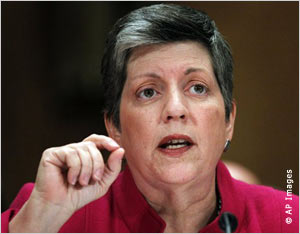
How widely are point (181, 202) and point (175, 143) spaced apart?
254 millimetres

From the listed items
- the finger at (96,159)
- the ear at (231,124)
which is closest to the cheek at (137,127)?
the finger at (96,159)

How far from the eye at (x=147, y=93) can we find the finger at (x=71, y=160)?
33 centimetres

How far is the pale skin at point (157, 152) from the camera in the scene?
3.79 ft

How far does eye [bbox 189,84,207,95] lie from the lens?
1352mm

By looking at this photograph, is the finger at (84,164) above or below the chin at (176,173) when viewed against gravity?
above

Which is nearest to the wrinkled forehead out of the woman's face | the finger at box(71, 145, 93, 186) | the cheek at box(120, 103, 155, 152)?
the woman's face

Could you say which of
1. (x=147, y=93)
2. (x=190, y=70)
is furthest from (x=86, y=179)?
(x=190, y=70)

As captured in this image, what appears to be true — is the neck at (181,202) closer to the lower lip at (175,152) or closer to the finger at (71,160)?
the lower lip at (175,152)

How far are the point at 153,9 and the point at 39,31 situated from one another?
0.72 m

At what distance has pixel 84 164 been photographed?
1.10 m

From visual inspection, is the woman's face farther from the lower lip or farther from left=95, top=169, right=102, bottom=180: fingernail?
left=95, top=169, right=102, bottom=180: fingernail

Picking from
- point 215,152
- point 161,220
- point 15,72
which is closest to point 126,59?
point 215,152

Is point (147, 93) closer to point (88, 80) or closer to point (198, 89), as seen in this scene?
point (198, 89)

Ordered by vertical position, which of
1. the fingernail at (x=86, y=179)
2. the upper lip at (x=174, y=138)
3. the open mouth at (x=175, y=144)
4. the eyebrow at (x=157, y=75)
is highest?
the eyebrow at (x=157, y=75)
